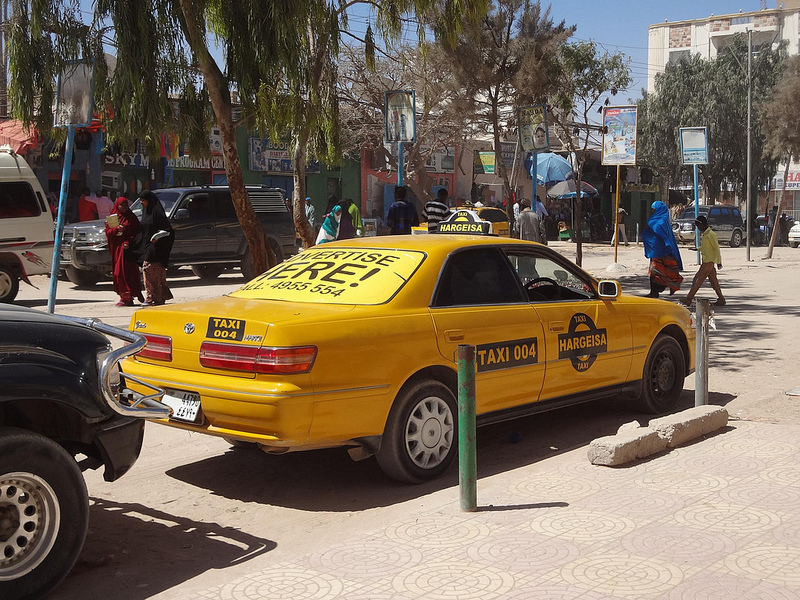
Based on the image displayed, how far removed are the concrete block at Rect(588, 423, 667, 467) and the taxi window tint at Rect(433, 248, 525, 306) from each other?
3.83 feet

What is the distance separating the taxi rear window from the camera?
6.12m

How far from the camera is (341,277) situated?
20.9 ft

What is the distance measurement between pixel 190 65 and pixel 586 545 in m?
8.90

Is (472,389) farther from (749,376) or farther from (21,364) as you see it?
(749,376)

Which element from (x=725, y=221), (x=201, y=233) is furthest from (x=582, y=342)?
(x=725, y=221)

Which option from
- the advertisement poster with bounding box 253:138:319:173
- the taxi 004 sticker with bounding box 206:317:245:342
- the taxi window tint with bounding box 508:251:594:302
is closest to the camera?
the taxi 004 sticker with bounding box 206:317:245:342

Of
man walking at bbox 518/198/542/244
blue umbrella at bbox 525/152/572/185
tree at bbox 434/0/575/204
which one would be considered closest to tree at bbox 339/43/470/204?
tree at bbox 434/0/575/204

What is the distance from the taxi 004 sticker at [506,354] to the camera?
20.7 ft

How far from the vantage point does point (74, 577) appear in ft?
14.9

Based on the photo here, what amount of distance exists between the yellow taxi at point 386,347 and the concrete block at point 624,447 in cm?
66

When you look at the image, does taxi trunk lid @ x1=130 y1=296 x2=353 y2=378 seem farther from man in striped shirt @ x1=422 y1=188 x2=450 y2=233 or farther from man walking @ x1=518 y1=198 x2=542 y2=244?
man walking @ x1=518 y1=198 x2=542 y2=244

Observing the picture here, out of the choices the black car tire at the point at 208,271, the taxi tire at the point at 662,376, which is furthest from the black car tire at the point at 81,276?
the taxi tire at the point at 662,376

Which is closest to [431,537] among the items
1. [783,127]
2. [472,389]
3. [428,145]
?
[472,389]

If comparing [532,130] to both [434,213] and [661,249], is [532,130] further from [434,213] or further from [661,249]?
[661,249]
